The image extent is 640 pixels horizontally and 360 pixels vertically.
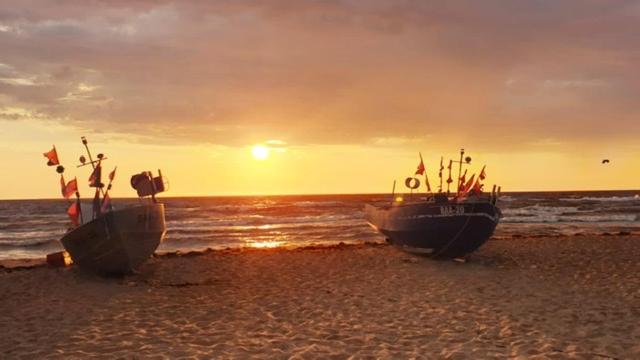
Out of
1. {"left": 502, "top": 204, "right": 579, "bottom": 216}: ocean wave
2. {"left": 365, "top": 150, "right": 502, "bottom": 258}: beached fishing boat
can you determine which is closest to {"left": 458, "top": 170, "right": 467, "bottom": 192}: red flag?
{"left": 365, "top": 150, "right": 502, "bottom": 258}: beached fishing boat

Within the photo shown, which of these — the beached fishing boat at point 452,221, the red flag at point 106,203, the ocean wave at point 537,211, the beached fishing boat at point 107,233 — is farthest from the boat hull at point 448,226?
the ocean wave at point 537,211

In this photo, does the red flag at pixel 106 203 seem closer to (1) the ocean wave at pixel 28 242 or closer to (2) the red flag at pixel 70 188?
(2) the red flag at pixel 70 188

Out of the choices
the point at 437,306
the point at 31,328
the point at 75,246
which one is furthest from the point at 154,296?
the point at 437,306

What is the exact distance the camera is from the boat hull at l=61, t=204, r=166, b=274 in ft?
57.4

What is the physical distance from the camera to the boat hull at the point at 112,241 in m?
17.5

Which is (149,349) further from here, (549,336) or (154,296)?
(549,336)

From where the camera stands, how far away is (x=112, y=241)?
17547mm

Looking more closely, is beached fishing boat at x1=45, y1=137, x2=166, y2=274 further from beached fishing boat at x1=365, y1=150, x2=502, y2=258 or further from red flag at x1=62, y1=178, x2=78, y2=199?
beached fishing boat at x1=365, y1=150, x2=502, y2=258

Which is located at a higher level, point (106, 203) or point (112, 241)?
point (106, 203)

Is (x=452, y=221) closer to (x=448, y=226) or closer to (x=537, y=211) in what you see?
(x=448, y=226)

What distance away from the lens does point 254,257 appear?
2289 cm

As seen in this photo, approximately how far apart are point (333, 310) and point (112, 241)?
8342mm

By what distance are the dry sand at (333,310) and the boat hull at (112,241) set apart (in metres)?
0.55

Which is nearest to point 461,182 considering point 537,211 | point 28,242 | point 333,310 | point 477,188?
point 477,188
